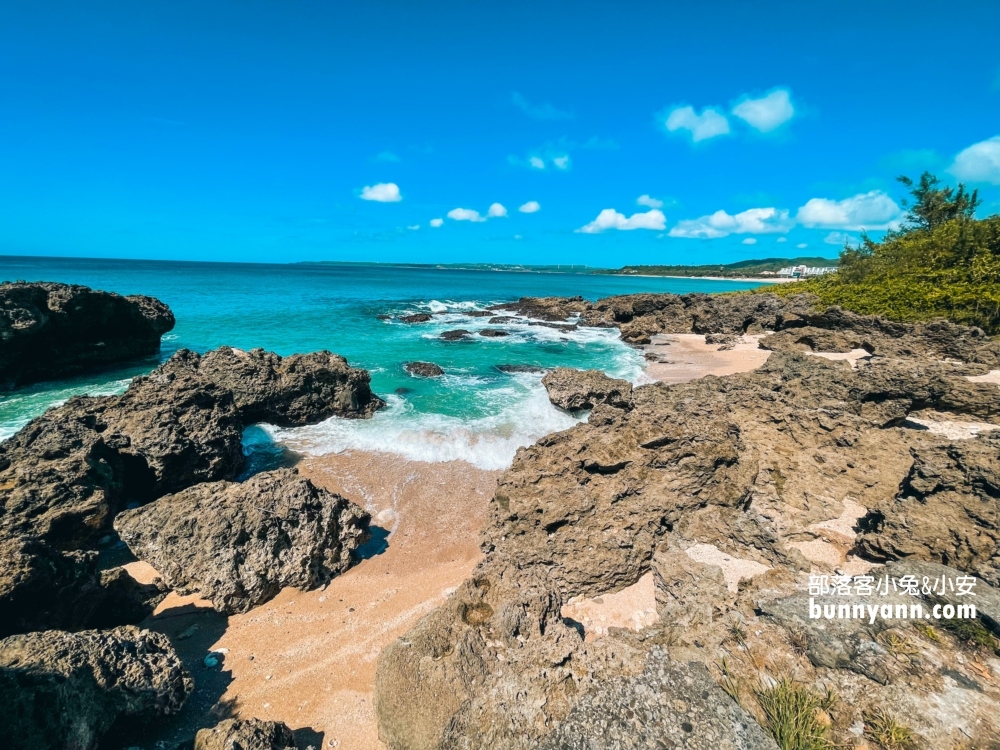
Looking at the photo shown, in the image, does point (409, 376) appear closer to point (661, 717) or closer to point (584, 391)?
point (584, 391)

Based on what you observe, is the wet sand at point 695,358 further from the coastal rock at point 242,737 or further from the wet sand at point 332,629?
the coastal rock at point 242,737

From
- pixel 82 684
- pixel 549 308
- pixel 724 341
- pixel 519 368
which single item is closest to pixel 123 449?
pixel 82 684

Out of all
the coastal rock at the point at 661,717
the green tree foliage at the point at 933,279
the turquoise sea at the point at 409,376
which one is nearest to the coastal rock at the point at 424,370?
the turquoise sea at the point at 409,376

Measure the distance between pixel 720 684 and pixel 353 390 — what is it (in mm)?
13159

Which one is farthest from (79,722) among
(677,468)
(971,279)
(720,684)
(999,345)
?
(971,279)

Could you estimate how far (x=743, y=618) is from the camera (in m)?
4.13

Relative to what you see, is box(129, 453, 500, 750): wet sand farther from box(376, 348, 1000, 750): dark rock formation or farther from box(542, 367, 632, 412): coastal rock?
box(542, 367, 632, 412): coastal rock

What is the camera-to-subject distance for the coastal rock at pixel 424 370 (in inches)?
792

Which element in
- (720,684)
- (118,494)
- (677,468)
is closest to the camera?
(720,684)

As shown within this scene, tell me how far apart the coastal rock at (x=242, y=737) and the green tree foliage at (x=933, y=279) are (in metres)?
29.7

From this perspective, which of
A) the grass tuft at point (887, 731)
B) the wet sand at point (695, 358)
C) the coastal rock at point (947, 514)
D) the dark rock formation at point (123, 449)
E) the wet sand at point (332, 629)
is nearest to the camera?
the grass tuft at point (887, 731)

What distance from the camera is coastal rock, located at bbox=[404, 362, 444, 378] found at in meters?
20.1

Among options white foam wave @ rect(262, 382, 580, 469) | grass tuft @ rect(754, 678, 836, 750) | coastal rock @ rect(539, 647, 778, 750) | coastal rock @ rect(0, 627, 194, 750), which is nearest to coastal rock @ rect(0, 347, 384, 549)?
white foam wave @ rect(262, 382, 580, 469)

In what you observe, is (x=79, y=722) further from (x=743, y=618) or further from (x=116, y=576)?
(x=743, y=618)
